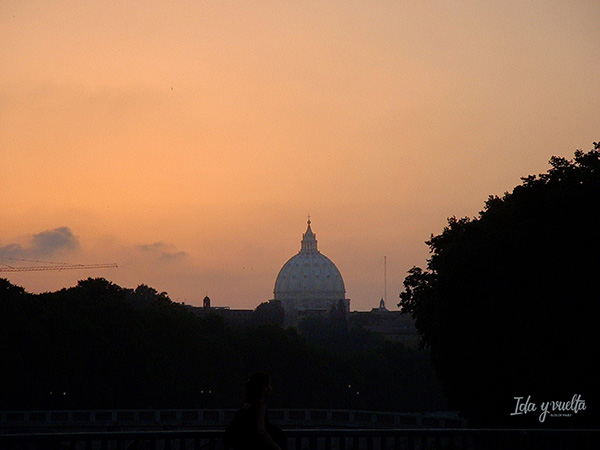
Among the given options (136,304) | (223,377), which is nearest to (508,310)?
(223,377)

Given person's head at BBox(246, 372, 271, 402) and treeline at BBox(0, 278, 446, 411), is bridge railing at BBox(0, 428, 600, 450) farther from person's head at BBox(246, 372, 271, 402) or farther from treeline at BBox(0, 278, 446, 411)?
treeline at BBox(0, 278, 446, 411)

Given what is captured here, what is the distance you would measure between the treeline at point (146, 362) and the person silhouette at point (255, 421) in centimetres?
8709

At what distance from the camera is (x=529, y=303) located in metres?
53.3

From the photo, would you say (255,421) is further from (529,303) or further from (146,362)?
(146,362)

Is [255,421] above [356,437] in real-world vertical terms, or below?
above

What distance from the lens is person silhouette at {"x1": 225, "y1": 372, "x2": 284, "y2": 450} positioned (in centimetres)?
1463

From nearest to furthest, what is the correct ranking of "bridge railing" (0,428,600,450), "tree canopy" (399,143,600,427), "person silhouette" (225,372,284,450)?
"person silhouette" (225,372,284,450)
"bridge railing" (0,428,600,450)
"tree canopy" (399,143,600,427)

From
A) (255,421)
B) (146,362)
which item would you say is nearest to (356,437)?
(255,421)

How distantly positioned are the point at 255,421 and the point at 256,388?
1.18 ft

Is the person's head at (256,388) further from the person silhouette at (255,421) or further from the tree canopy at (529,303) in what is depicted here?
the tree canopy at (529,303)

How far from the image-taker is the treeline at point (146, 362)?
104750 millimetres

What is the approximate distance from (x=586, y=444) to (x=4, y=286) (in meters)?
93.6

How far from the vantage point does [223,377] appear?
128 meters

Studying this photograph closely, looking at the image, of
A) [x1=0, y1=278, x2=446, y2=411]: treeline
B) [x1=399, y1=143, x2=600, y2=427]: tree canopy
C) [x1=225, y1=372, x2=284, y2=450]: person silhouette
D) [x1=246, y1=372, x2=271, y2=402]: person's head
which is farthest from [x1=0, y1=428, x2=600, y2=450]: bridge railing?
[x1=0, y1=278, x2=446, y2=411]: treeline
